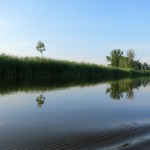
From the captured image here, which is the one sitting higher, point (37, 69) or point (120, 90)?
point (37, 69)

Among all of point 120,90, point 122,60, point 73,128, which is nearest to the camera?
point 73,128

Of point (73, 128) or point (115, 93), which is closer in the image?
point (73, 128)

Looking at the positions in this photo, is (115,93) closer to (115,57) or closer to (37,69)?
(37,69)

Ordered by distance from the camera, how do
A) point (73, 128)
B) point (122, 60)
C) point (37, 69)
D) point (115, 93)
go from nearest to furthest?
point (73, 128), point (115, 93), point (37, 69), point (122, 60)

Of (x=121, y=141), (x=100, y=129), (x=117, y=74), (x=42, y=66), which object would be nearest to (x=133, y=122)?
(x=100, y=129)

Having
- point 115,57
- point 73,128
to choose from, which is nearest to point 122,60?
point 115,57

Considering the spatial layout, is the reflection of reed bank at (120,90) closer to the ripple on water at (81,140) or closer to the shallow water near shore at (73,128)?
the shallow water near shore at (73,128)

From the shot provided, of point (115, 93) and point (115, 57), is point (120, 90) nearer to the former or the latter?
point (115, 93)

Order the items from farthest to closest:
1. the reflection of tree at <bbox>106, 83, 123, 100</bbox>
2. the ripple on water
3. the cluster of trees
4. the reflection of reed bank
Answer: the cluster of trees < the reflection of reed bank < the reflection of tree at <bbox>106, 83, 123, 100</bbox> < the ripple on water

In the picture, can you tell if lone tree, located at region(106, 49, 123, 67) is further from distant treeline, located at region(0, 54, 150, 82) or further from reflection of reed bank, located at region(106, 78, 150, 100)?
reflection of reed bank, located at region(106, 78, 150, 100)

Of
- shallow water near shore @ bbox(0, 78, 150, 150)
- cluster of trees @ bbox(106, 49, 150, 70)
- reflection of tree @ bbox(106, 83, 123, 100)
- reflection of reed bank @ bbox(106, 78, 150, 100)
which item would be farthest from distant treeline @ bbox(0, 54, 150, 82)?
cluster of trees @ bbox(106, 49, 150, 70)

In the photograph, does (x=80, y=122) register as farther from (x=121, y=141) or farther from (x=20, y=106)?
(x=20, y=106)

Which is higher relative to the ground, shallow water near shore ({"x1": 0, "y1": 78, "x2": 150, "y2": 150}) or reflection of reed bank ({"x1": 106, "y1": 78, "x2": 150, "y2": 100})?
reflection of reed bank ({"x1": 106, "y1": 78, "x2": 150, "y2": 100})

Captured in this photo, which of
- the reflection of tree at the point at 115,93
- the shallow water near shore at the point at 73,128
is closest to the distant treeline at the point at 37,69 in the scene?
the reflection of tree at the point at 115,93
